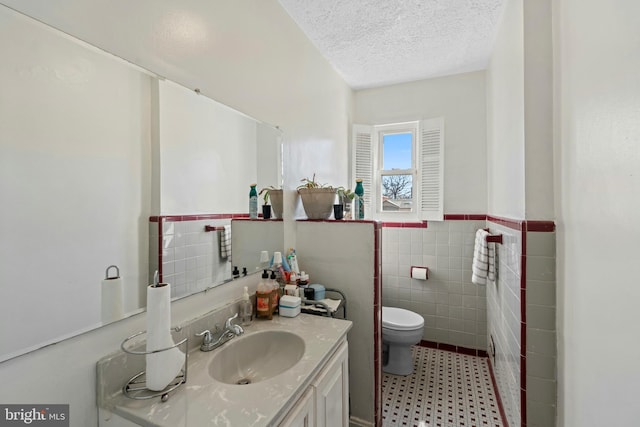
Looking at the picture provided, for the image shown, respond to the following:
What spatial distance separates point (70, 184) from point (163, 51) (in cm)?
60

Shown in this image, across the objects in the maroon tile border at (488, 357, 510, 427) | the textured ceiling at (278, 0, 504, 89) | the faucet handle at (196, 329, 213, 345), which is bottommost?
the maroon tile border at (488, 357, 510, 427)

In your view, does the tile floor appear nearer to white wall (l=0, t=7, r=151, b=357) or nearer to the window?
the window

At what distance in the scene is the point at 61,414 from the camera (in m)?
0.74

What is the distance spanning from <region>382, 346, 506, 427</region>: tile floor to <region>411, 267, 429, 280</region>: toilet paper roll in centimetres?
73

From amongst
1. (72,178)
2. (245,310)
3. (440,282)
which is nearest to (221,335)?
(245,310)

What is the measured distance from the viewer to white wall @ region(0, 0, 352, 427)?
29.0 inches

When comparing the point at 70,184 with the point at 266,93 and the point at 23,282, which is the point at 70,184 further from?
the point at 266,93

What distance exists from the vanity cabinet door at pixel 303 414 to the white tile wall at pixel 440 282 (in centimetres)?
201

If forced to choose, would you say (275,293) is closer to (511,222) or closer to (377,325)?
(377,325)

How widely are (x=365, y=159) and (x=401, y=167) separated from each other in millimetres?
392

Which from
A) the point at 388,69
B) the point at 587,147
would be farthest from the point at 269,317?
the point at 388,69

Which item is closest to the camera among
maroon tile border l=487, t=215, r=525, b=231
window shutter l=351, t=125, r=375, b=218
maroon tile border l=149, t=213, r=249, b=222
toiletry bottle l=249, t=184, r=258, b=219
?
maroon tile border l=149, t=213, r=249, b=222

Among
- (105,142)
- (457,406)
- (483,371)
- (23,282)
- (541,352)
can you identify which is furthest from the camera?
(483,371)

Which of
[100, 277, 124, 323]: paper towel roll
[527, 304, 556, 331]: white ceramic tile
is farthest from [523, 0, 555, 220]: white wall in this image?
[100, 277, 124, 323]: paper towel roll
